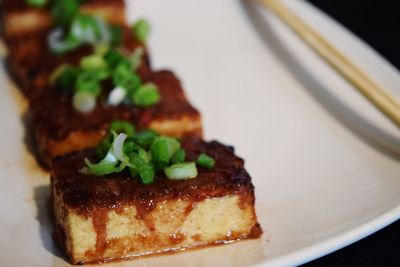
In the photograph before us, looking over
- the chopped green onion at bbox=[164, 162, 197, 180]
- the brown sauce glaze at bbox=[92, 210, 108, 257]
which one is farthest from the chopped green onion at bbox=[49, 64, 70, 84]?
the brown sauce glaze at bbox=[92, 210, 108, 257]

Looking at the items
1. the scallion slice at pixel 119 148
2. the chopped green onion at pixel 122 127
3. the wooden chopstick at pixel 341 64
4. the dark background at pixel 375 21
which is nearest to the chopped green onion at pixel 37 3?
the wooden chopstick at pixel 341 64

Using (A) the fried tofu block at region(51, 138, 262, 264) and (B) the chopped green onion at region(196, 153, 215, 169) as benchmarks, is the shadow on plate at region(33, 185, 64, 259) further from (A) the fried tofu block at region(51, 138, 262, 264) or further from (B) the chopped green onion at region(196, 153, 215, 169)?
A: (B) the chopped green onion at region(196, 153, 215, 169)

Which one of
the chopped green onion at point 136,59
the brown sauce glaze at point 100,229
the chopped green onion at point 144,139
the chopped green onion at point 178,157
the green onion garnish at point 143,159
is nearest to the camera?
the brown sauce glaze at point 100,229

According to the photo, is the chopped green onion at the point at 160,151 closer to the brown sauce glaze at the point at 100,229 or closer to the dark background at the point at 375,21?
the brown sauce glaze at the point at 100,229

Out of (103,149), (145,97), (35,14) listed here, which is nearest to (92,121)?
(145,97)

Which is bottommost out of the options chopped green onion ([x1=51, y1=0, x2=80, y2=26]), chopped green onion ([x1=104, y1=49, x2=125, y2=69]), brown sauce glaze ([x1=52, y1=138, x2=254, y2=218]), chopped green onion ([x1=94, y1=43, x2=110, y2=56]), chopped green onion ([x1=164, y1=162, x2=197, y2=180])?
brown sauce glaze ([x1=52, y1=138, x2=254, y2=218])

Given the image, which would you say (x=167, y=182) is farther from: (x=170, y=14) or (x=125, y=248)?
(x=170, y=14)

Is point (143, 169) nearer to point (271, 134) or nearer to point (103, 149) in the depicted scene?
point (103, 149)
